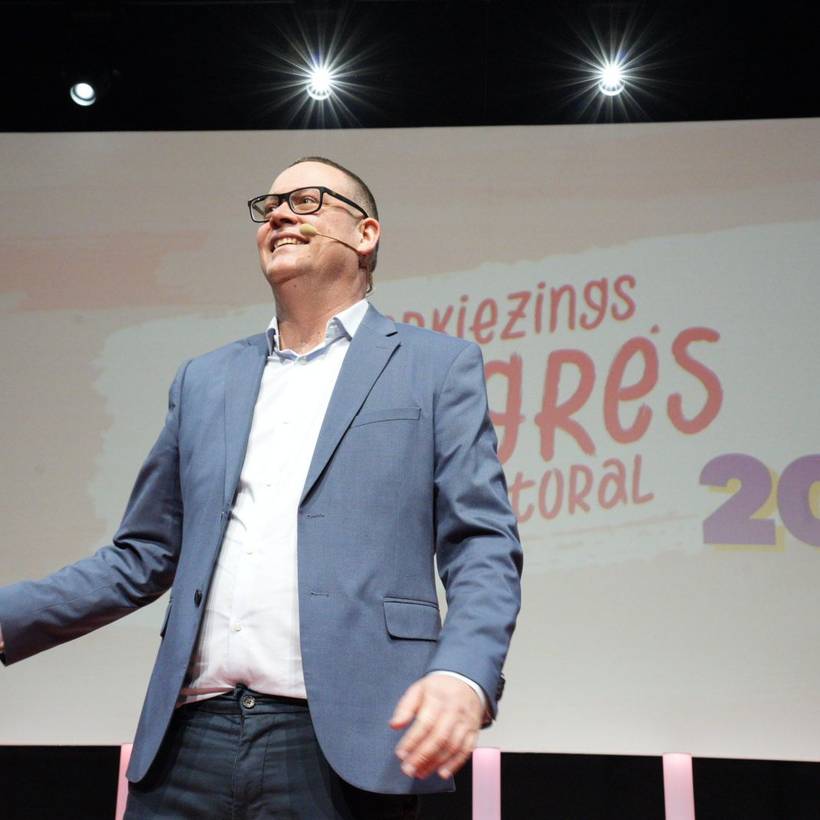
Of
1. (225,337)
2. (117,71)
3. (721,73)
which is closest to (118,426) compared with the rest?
(225,337)

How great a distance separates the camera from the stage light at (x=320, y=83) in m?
3.94

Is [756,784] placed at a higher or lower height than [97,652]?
lower

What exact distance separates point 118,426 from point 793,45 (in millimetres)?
2790

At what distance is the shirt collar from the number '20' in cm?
190

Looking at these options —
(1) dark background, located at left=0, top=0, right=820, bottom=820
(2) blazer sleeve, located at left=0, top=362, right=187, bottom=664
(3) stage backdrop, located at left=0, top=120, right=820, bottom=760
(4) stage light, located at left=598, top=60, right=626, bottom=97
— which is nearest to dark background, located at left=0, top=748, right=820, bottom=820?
(1) dark background, located at left=0, top=0, right=820, bottom=820

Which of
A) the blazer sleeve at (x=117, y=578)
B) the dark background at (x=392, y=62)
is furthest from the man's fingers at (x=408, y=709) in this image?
the dark background at (x=392, y=62)

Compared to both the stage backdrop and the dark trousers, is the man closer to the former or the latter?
the dark trousers

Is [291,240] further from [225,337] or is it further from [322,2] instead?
[322,2]

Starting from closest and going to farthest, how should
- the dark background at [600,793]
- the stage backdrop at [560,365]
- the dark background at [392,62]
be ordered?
the stage backdrop at [560,365]
the dark background at [600,793]
the dark background at [392,62]

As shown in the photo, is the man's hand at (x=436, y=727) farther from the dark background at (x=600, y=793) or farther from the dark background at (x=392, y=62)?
the dark background at (x=392, y=62)

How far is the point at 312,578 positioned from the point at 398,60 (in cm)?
300

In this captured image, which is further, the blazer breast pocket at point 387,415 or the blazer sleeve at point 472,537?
the blazer breast pocket at point 387,415

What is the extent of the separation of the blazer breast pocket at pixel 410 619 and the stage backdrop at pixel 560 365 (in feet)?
6.21

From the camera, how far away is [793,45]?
12.6 feet
